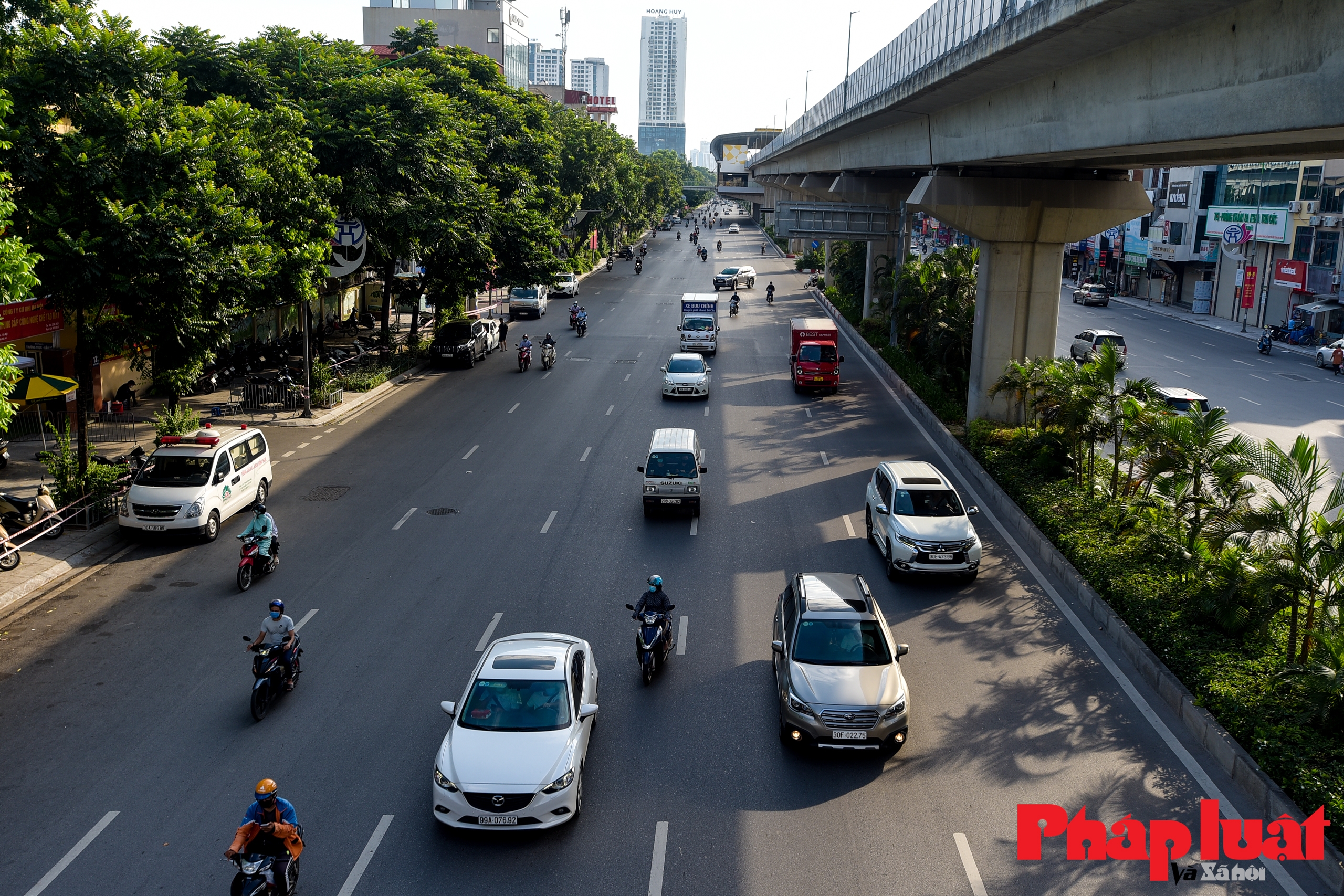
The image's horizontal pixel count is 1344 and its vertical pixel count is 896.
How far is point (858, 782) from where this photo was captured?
12.0 m

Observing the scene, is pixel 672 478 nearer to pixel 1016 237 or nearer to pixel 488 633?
pixel 488 633

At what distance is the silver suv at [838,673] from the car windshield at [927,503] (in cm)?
466

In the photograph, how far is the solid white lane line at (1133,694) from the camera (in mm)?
10406

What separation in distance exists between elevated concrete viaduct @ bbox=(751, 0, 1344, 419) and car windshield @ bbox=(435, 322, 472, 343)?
1691 cm

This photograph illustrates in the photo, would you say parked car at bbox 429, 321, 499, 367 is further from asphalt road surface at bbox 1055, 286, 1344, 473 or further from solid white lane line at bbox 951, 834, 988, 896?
solid white lane line at bbox 951, 834, 988, 896

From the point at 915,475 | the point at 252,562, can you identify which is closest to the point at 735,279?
the point at 915,475

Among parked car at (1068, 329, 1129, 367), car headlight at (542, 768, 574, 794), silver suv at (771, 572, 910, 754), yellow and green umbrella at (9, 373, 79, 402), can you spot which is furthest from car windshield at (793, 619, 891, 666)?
parked car at (1068, 329, 1129, 367)

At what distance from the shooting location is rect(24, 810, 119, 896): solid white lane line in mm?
9891

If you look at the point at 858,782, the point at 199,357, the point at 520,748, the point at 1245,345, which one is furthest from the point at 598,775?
the point at 1245,345

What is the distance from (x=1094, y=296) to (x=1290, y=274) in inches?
629

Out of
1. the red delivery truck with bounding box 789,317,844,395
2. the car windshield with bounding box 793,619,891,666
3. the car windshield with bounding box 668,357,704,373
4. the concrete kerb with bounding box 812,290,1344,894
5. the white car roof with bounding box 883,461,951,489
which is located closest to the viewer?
the concrete kerb with bounding box 812,290,1344,894

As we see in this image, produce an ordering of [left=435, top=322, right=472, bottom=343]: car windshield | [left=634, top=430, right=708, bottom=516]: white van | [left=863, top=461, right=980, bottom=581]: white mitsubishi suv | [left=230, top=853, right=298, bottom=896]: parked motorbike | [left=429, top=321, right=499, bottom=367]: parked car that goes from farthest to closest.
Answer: [left=435, top=322, right=472, bottom=343]: car windshield, [left=429, top=321, right=499, bottom=367]: parked car, [left=634, top=430, right=708, bottom=516]: white van, [left=863, top=461, right=980, bottom=581]: white mitsubishi suv, [left=230, top=853, right=298, bottom=896]: parked motorbike

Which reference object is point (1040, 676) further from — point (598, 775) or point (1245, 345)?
point (1245, 345)

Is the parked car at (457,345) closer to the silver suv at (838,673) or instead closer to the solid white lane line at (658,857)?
the silver suv at (838,673)
